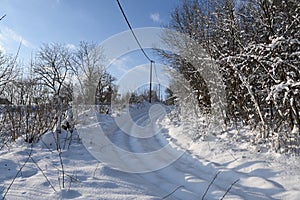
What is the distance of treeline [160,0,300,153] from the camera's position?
4301mm

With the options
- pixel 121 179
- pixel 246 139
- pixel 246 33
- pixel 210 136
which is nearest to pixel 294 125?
A: pixel 246 139

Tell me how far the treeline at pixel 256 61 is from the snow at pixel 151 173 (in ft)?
2.74

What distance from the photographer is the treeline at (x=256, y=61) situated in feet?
14.1

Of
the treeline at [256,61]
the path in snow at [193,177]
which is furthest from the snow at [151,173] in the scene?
the treeline at [256,61]

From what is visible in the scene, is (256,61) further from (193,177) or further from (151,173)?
(151,173)

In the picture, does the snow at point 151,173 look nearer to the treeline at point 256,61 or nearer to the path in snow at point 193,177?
the path in snow at point 193,177

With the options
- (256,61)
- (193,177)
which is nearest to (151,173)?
(193,177)

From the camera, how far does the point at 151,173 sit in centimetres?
366

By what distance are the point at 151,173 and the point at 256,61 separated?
11.9 feet

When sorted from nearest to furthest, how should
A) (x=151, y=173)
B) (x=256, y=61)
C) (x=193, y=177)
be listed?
(x=193, y=177) < (x=151, y=173) < (x=256, y=61)

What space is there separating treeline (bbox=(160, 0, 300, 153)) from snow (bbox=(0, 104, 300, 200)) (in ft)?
2.74

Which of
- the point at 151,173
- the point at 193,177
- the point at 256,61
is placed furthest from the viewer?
the point at 256,61

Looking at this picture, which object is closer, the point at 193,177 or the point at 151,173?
the point at 193,177

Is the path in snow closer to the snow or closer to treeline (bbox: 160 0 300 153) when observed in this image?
the snow
